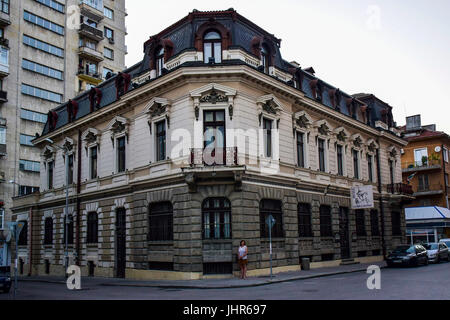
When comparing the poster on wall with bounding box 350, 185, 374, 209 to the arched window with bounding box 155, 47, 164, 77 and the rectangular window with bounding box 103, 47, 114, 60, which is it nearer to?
the arched window with bounding box 155, 47, 164, 77

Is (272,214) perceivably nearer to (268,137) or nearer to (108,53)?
(268,137)

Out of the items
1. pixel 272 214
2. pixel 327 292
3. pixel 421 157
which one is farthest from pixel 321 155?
pixel 421 157

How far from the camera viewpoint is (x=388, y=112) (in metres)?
41.3

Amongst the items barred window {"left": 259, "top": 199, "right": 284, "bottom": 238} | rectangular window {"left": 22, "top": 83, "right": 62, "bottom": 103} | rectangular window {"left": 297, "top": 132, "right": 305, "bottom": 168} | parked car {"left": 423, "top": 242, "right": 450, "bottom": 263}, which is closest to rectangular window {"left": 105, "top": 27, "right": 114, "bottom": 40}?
rectangular window {"left": 22, "top": 83, "right": 62, "bottom": 103}

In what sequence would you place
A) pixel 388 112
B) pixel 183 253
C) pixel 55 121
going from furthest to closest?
pixel 388 112
pixel 55 121
pixel 183 253

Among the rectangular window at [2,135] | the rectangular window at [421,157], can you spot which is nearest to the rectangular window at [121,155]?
the rectangular window at [2,135]

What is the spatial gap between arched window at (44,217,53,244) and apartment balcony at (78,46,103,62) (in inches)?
1019

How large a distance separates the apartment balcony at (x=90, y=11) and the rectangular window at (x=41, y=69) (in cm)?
840

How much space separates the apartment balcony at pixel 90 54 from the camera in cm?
5526

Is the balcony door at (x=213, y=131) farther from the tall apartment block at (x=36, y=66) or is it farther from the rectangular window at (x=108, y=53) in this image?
the rectangular window at (x=108, y=53)

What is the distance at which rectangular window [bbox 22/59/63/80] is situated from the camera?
166 ft

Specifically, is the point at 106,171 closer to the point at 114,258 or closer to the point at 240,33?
the point at 114,258
